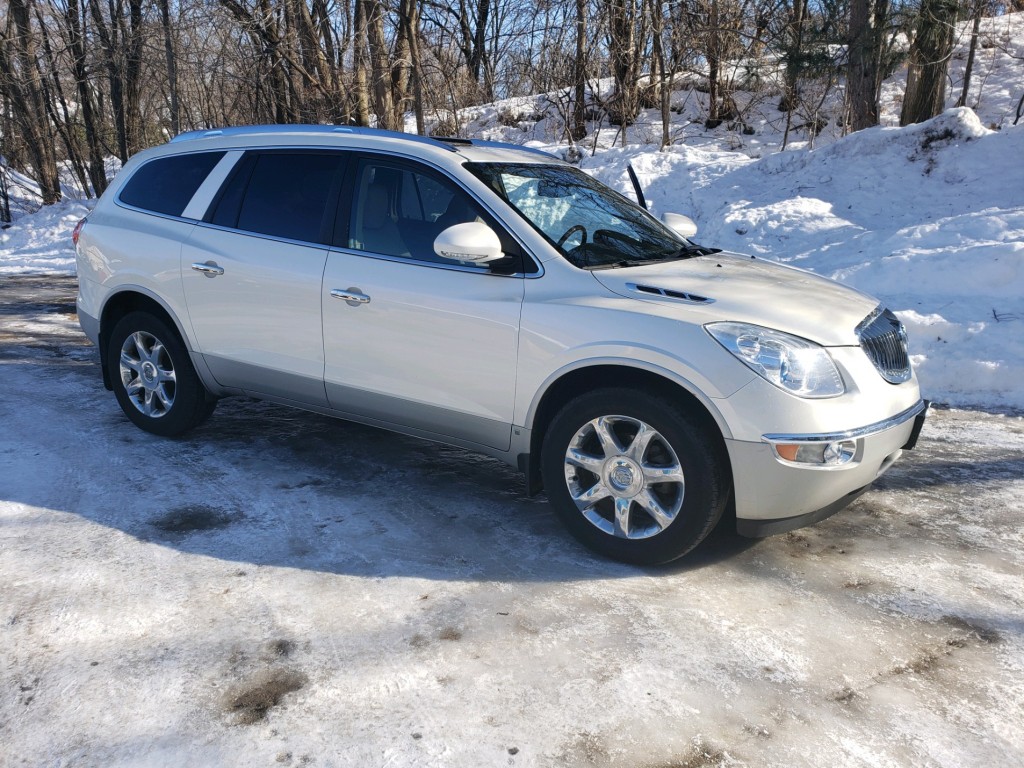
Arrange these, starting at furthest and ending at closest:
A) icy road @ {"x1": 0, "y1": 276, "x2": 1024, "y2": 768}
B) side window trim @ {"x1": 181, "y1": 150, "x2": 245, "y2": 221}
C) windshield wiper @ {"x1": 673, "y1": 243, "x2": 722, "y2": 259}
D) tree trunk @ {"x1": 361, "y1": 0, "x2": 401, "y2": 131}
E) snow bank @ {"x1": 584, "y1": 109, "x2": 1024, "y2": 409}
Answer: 1. tree trunk @ {"x1": 361, "y1": 0, "x2": 401, "y2": 131}
2. snow bank @ {"x1": 584, "y1": 109, "x2": 1024, "y2": 409}
3. side window trim @ {"x1": 181, "y1": 150, "x2": 245, "y2": 221}
4. windshield wiper @ {"x1": 673, "y1": 243, "x2": 722, "y2": 259}
5. icy road @ {"x1": 0, "y1": 276, "x2": 1024, "y2": 768}

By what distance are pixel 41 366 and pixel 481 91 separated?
1792cm

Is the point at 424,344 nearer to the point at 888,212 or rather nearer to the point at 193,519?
the point at 193,519

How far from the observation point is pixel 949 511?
14.6ft

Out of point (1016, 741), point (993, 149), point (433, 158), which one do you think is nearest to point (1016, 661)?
point (1016, 741)

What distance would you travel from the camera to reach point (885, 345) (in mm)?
3936

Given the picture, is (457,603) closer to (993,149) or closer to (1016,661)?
(1016,661)

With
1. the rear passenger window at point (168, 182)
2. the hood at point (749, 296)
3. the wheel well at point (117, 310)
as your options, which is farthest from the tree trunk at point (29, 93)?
the hood at point (749, 296)

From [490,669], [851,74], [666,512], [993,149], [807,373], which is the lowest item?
[490,669]

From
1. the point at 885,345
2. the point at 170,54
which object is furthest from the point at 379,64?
the point at 885,345

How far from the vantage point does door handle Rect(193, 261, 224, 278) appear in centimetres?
488

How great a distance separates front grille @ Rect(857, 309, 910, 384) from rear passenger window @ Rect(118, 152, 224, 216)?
374 cm

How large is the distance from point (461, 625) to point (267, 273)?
2.33 m

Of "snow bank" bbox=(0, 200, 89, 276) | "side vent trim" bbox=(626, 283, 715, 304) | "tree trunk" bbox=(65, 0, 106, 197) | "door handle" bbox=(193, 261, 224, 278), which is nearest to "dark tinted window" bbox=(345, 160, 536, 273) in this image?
"side vent trim" bbox=(626, 283, 715, 304)

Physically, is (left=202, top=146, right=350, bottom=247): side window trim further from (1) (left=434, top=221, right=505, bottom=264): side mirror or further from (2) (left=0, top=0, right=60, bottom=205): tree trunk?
(2) (left=0, top=0, right=60, bottom=205): tree trunk
